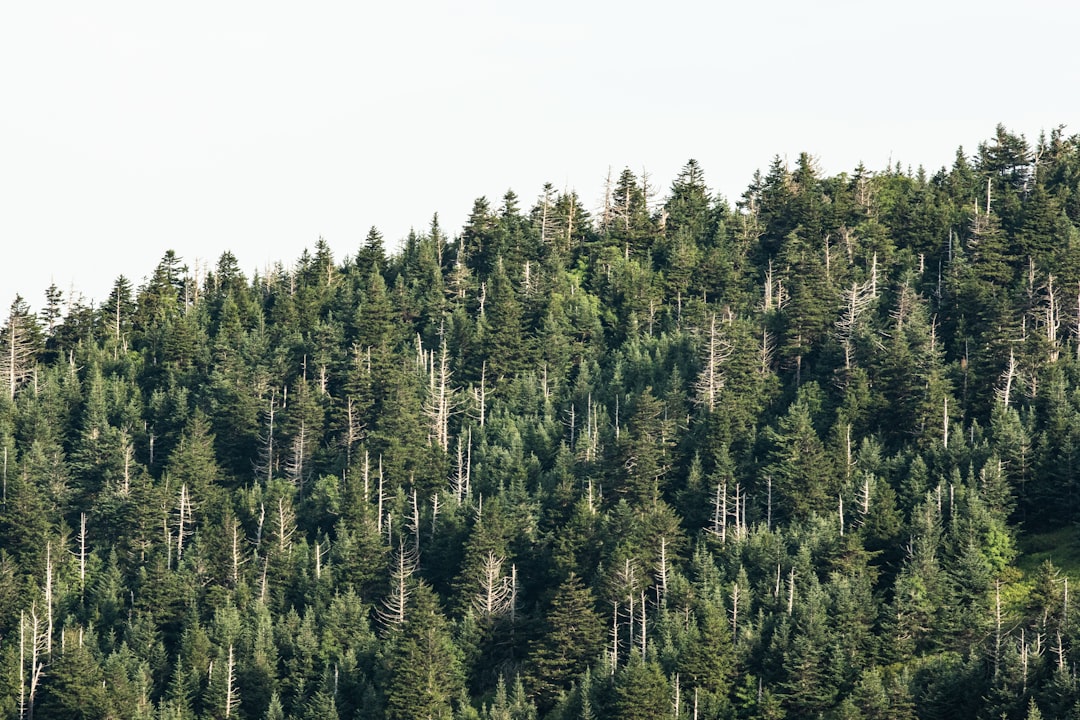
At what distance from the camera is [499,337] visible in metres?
162

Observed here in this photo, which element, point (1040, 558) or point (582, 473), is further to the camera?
point (582, 473)

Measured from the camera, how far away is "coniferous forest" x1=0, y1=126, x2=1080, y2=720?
4434 inches

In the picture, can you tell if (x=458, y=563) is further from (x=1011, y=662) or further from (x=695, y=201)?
(x=695, y=201)

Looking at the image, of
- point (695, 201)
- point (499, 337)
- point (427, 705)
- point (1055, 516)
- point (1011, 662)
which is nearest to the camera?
point (1011, 662)

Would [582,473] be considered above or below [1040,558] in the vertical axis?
above

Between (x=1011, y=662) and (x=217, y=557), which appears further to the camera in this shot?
(x=217, y=557)

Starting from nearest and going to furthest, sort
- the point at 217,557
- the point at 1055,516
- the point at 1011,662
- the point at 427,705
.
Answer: the point at 1011,662 < the point at 427,705 < the point at 1055,516 < the point at 217,557

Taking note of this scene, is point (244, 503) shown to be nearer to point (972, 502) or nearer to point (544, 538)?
point (544, 538)

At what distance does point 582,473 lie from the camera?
5477 inches

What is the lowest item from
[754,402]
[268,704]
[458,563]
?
[268,704]

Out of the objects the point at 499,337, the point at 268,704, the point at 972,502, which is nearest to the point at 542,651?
the point at 268,704

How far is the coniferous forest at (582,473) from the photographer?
112625 millimetres

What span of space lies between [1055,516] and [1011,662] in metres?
26.0

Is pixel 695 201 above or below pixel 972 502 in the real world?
above
